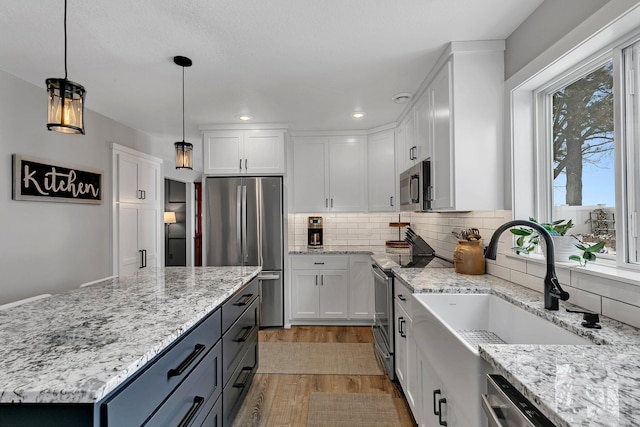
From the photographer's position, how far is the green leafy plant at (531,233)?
1.59 meters

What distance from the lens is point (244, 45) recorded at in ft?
6.63

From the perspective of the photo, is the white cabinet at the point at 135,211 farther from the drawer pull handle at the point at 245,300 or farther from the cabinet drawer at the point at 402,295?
the cabinet drawer at the point at 402,295

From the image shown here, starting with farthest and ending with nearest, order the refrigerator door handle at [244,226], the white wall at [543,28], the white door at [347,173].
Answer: the white door at [347,173]
the refrigerator door handle at [244,226]
the white wall at [543,28]

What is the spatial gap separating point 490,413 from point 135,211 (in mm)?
4006

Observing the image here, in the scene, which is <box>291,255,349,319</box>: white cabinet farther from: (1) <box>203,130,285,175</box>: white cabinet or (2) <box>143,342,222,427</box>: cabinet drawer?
(2) <box>143,342,222,427</box>: cabinet drawer

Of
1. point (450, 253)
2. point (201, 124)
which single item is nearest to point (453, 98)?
point (450, 253)

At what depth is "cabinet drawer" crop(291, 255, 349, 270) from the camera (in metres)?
3.83

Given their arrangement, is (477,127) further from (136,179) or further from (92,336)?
(136,179)

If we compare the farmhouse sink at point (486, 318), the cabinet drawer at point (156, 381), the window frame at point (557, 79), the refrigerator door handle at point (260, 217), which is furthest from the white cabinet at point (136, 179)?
the window frame at point (557, 79)

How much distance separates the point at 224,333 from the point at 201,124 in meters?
2.83

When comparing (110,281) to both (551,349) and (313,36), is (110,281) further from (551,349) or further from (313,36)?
(551,349)

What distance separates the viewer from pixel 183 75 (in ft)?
7.98

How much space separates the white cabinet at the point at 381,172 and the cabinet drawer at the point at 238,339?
2161 mm

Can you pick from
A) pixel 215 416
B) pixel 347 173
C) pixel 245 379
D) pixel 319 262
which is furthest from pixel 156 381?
pixel 347 173
